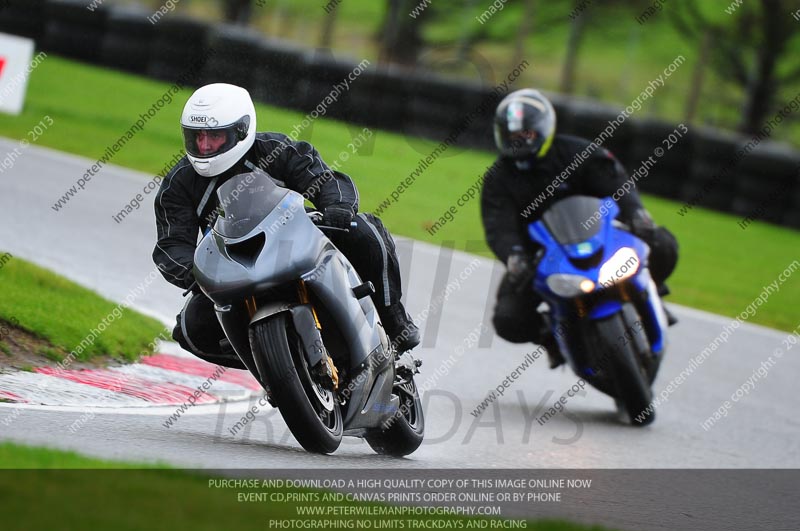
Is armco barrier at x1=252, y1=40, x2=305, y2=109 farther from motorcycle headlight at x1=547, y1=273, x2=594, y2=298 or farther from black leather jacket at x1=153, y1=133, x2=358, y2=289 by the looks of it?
black leather jacket at x1=153, y1=133, x2=358, y2=289

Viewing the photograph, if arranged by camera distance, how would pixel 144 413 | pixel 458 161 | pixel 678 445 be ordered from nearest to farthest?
pixel 144 413 < pixel 678 445 < pixel 458 161

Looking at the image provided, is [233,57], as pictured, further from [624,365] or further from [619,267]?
[624,365]

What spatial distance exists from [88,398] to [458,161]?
16754 mm

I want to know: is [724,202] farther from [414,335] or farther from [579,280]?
[414,335]

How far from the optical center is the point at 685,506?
5961mm

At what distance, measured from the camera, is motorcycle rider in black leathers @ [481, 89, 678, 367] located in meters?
8.40

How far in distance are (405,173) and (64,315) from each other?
12.0 metres

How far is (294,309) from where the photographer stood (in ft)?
17.3

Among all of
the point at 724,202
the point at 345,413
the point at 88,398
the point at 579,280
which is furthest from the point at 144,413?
the point at 724,202

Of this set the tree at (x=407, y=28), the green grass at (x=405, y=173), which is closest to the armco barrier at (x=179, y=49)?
the green grass at (x=405, y=173)

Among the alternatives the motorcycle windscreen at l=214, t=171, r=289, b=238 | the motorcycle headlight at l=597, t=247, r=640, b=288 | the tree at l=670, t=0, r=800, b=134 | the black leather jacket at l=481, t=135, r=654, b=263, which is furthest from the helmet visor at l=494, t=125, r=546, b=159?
the tree at l=670, t=0, r=800, b=134

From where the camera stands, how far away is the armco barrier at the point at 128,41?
22766mm

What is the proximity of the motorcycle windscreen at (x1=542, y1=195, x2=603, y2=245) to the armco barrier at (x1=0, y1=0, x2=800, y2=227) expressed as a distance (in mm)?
12399

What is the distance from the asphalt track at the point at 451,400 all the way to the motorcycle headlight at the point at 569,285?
2.69ft
